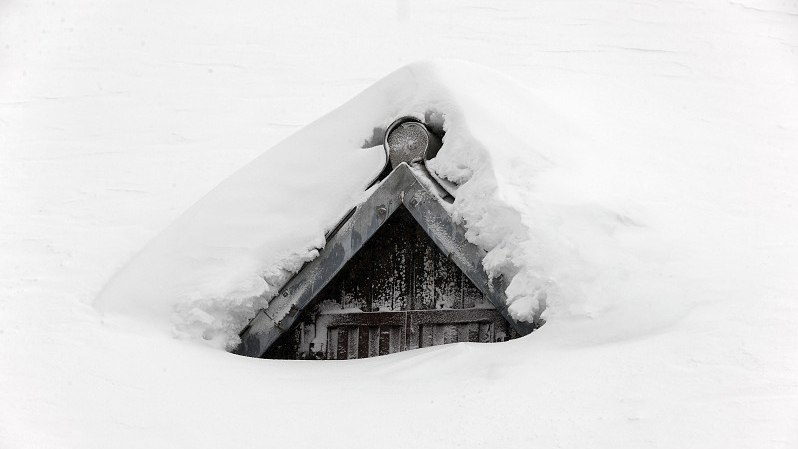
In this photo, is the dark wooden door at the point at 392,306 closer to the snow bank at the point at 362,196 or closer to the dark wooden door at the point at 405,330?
the dark wooden door at the point at 405,330

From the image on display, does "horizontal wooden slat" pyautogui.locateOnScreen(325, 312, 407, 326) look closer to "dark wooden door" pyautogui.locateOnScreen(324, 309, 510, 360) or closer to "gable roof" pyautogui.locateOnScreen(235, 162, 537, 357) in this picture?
"dark wooden door" pyautogui.locateOnScreen(324, 309, 510, 360)

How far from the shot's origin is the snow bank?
3.98m

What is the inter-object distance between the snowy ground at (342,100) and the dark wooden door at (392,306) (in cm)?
39

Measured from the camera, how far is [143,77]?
583 inches

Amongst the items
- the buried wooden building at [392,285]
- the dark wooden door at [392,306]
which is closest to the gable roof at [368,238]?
the buried wooden building at [392,285]

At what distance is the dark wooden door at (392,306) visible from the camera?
439 centimetres

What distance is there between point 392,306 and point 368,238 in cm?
48

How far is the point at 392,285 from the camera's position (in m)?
4.47

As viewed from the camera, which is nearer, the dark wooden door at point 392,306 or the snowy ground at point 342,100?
the snowy ground at point 342,100

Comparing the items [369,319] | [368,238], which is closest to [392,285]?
[369,319]

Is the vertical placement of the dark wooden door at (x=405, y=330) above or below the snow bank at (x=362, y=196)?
below

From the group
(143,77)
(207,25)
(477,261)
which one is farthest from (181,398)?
(207,25)

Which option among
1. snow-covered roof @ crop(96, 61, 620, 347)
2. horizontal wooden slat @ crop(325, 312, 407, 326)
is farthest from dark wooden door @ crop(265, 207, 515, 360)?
snow-covered roof @ crop(96, 61, 620, 347)

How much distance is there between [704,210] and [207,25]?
13.8 metres
